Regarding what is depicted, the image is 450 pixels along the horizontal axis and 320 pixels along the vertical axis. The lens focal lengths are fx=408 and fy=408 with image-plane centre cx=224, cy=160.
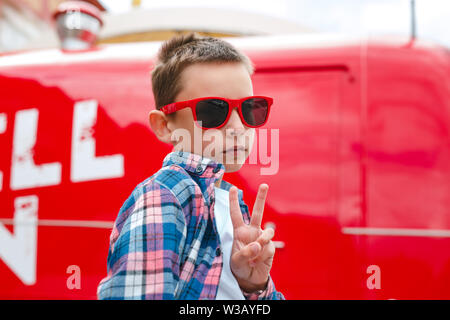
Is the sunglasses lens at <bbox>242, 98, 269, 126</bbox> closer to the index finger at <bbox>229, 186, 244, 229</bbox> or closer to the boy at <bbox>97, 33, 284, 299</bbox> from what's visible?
the boy at <bbox>97, 33, 284, 299</bbox>

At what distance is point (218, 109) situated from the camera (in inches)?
28.4

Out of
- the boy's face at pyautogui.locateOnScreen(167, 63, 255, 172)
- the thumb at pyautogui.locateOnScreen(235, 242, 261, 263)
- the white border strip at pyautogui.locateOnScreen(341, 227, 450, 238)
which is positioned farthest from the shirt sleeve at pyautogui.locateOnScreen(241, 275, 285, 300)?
the white border strip at pyautogui.locateOnScreen(341, 227, 450, 238)

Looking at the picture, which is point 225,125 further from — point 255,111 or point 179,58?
point 179,58

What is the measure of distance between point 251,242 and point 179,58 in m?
0.37

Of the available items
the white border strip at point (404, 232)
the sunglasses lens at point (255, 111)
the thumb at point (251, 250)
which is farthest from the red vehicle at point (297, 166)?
the thumb at point (251, 250)

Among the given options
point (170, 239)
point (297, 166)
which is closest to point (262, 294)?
point (170, 239)

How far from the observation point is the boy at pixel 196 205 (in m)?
0.61

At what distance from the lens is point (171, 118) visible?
767 millimetres

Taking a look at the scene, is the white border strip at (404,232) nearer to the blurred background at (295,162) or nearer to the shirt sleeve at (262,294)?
the blurred background at (295,162)

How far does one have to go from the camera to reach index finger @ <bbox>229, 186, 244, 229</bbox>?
26.7 inches

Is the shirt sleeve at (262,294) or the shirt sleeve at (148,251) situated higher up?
the shirt sleeve at (148,251)

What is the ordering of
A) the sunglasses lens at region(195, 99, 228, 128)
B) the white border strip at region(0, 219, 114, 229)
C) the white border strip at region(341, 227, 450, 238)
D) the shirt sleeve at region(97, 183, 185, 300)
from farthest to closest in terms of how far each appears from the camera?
the white border strip at region(0, 219, 114, 229)
the white border strip at region(341, 227, 450, 238)
the sunglasses lens at region(195, 99, 228, 128)
the shirt sleeve at region(97, 183, 185, 300)
